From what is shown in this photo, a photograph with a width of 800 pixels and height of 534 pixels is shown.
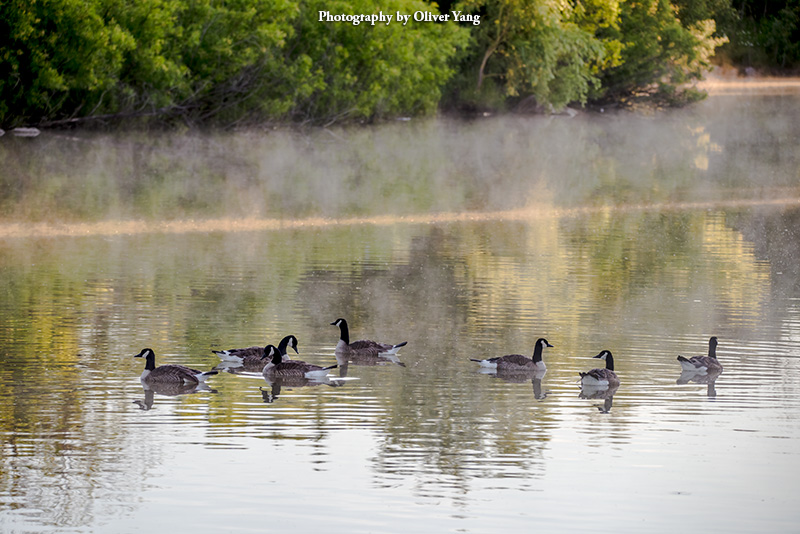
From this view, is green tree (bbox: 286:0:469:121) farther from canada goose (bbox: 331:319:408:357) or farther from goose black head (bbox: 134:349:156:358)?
goose black head (bbox: 134:349:156:358)

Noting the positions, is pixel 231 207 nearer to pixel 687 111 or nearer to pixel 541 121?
pixel 541 121

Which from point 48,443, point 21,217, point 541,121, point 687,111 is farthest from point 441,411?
point 687,111

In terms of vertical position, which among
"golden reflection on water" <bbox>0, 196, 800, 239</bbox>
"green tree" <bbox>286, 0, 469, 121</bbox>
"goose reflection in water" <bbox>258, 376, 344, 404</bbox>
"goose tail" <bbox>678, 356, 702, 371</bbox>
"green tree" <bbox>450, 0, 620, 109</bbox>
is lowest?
"goose reflection in water" <bbox>258, 376, 344, 404</bbox>

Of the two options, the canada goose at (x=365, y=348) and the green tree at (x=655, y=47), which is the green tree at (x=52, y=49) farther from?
the green tree at (x=655, y=47)

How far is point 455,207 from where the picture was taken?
1314 inches

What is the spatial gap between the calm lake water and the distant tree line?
408 centimetres

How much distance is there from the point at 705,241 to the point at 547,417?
16096 millimetres

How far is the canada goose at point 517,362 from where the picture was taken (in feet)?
46.3

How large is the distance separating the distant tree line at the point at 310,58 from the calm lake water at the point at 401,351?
408cm

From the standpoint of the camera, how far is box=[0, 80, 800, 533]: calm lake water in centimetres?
966

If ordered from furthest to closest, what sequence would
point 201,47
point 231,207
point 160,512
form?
point 201,47 < point 231,207 < point 160,512

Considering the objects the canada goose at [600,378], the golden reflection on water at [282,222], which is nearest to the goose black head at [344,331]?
the canada goose at [600,378]

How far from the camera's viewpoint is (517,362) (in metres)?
14.1

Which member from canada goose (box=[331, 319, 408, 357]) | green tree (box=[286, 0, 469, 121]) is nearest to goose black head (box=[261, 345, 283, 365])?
canada goose (box=[331, 319, 408, 357])
